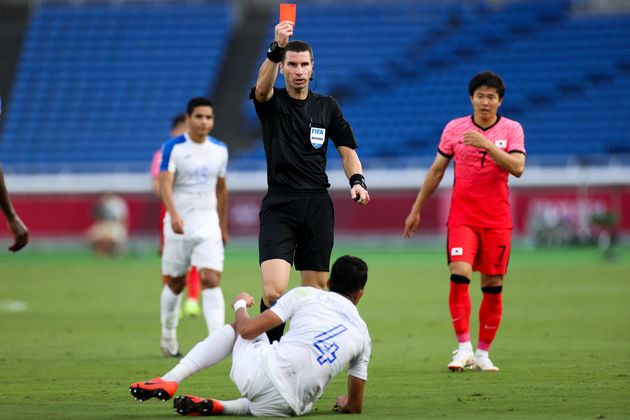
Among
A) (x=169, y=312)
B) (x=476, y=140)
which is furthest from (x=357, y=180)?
(x=169, y=312)

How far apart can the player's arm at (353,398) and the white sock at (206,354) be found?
0.81m

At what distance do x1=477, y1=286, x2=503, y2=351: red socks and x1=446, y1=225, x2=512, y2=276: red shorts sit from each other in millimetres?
196

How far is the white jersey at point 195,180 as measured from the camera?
12.2 metres

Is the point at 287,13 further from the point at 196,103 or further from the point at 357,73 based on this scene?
the point at 357,73

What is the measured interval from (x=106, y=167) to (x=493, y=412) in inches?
1407

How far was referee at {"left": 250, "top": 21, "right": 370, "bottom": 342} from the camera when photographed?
862 centimetres

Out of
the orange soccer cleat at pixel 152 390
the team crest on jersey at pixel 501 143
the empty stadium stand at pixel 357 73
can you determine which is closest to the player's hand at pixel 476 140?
the team crest on jersey at pixel 501 143

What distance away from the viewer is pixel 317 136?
28.9 feet

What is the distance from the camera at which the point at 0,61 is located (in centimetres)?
4841

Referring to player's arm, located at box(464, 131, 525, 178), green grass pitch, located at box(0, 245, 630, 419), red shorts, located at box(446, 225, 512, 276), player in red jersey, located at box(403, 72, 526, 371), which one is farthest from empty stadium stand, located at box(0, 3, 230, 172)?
player's arm, located at box(464, 131, 525, 178)

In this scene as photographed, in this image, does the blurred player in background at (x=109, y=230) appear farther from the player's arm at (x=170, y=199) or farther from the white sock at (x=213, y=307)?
the white sock at (x=213, y=307)

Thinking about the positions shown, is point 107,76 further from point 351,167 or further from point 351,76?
point 351,167

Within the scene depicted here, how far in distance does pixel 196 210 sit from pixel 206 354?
195 inches

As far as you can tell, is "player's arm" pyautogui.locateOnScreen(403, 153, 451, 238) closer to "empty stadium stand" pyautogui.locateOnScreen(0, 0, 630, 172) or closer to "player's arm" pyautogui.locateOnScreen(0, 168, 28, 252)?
"player's arm" pyautogui.locateOnScreen(0, 168, 28, 252)
